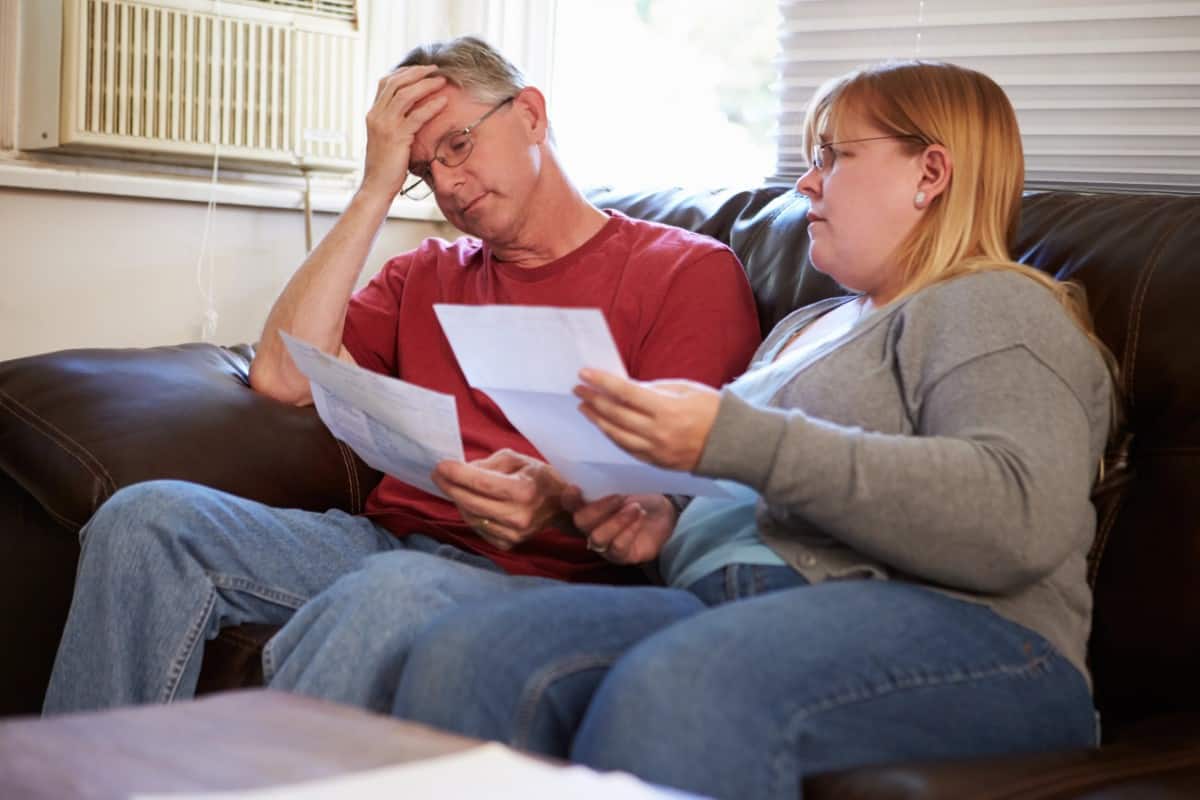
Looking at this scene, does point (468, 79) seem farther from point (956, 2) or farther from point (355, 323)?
point (956, 2)

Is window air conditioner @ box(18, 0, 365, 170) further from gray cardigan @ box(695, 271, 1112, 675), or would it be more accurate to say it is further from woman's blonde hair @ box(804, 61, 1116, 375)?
gray cardigan @ box(695, 271, 1112, 675)

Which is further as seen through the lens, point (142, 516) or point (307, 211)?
point (307, 211)

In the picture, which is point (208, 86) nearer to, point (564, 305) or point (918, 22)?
point (564, 305)

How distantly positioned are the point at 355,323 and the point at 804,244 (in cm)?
64

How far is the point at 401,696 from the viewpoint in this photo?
1.19m

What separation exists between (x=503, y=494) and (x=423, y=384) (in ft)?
1.62

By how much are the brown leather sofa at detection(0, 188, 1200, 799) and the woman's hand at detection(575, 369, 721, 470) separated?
0.92 feet

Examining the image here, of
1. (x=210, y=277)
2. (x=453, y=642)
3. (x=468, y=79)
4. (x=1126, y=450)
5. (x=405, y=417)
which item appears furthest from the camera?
(x=210, y=277)

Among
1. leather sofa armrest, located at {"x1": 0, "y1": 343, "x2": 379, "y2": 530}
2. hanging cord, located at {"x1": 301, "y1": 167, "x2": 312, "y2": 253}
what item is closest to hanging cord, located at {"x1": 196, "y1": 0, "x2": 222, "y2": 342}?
hanging cord, located at {"x1": 301, "y1": 167, "x2": 312, "y2": 253}

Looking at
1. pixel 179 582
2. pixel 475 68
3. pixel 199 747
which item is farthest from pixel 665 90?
pixel 199 747

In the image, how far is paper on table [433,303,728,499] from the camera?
1.13 metres

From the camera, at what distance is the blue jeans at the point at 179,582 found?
4.99 feet

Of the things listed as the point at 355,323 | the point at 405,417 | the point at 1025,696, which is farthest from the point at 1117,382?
the point at 355,323

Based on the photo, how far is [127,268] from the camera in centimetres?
243
